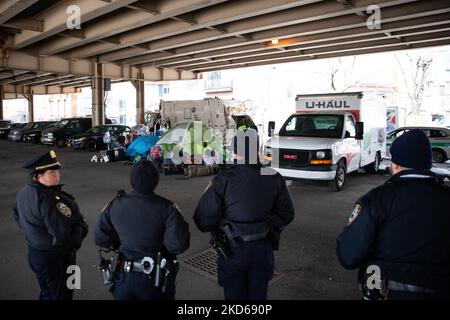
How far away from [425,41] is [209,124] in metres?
10.9

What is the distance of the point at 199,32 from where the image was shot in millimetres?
17641

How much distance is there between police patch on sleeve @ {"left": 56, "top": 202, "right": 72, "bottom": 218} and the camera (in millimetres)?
3227

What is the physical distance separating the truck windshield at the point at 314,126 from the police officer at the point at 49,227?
826 cm

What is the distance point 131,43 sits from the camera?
18859mm

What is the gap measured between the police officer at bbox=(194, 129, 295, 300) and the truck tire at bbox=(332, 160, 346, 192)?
7.31 metres

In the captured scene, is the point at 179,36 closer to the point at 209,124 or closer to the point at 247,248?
the point at 209,124

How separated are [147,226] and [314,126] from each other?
29.0 ft

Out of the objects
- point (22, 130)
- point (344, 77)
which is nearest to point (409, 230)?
point (22, 130)

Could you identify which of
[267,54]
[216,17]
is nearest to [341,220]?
[216,17]

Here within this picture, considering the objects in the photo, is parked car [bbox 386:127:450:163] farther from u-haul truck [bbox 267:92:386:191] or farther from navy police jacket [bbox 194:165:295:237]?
navy police jacket [bbox 194:165:295:237]

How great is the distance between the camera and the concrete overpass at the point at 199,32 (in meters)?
12.9

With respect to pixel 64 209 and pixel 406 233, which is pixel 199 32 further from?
pixel 406 233

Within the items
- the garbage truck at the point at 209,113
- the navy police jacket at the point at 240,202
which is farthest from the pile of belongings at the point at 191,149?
the navy police jacket at the point at 240,202

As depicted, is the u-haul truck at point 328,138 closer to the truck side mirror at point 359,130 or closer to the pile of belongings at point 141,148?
→ the truck side mirror at point 359,130
